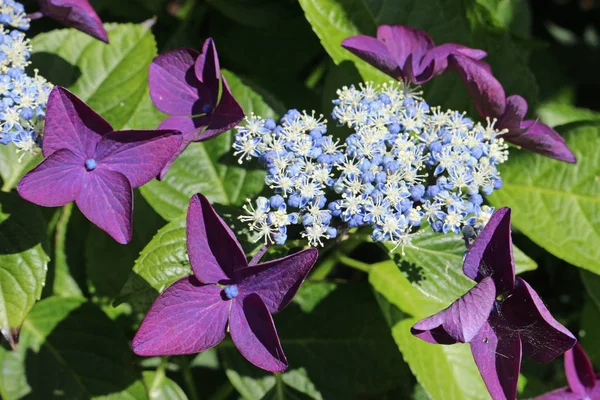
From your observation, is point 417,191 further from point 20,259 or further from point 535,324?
point 20,259

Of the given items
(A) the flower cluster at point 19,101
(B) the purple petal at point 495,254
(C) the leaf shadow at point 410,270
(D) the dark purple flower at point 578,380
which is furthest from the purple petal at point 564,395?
(A) the flower cluster at point 19,101

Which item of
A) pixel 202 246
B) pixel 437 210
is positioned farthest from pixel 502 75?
pixel 202 246

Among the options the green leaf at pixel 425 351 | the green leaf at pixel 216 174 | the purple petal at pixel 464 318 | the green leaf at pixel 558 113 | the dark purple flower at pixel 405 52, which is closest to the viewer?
the purple petal at pixel 464 318

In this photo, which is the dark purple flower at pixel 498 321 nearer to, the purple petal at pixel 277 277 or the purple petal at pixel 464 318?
the purple petal at pixel 464 318

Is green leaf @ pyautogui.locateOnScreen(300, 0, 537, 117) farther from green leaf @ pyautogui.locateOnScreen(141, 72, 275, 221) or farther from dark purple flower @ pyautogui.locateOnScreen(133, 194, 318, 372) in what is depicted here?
dark purple flower @ pyautogui.locateOnScreen(133, 194, 318, 372)

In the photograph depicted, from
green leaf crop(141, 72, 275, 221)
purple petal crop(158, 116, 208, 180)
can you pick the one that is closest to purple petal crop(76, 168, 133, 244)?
purple petal crop(158, 116, 208, 180)
